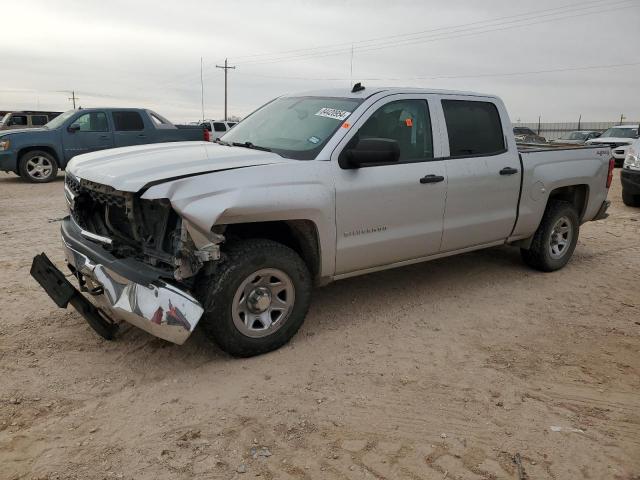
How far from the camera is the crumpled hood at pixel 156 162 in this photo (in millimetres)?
3246

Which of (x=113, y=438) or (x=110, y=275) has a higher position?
(x=110, y=275)

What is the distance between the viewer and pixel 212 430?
2.88m

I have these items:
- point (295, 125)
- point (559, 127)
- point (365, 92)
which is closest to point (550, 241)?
point (365, 92)

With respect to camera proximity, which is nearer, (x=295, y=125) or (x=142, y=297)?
(x=142, y=297)

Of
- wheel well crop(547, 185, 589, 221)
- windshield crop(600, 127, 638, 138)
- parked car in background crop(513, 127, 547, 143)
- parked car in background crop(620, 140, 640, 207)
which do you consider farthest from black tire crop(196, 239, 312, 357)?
windshield crop(600, 127, 638, 138)

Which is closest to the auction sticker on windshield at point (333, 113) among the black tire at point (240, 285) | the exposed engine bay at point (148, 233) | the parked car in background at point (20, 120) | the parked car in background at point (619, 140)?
the black tire at point (240, 285)

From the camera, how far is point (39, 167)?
1251cm

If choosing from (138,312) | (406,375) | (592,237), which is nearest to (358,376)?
(406,375)

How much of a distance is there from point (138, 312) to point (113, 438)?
2.45ft

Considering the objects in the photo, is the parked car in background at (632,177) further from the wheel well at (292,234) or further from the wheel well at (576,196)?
the wheel well at (292,234)

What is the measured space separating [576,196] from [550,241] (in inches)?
28.3

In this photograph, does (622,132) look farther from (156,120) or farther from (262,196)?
(262,196)

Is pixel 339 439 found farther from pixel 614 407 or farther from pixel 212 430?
pixel 614 407

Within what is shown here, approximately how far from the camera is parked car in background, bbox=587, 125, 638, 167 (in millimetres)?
18969
